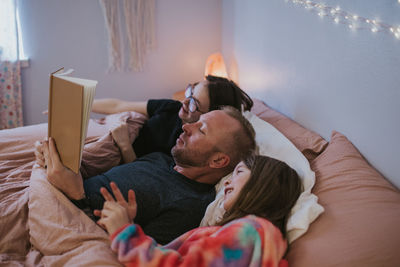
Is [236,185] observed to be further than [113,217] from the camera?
Yes

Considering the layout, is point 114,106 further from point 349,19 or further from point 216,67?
point 349,19

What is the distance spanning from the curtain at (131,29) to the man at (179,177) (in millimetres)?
1680

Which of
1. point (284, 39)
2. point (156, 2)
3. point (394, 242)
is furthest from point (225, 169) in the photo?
point (156, 2)

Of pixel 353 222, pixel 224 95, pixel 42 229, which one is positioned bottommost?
pixel 42 229

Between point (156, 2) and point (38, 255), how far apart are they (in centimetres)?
241

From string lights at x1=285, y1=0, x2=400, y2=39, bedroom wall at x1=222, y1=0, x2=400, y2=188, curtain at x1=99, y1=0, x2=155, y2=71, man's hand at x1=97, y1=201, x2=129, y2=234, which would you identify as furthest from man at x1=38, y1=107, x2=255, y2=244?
curtain at x1=99, y1=0, x2=155, y2=71

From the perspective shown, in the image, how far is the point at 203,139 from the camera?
4.57 feet

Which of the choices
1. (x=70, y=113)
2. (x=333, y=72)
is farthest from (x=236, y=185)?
(x=333, y=72)

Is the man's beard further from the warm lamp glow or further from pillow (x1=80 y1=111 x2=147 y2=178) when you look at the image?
the warm lamp glow

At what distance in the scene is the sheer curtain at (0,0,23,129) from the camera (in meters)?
2.57

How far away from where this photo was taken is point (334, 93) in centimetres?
139

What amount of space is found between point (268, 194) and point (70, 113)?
63 cm

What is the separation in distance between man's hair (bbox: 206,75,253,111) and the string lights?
528mm

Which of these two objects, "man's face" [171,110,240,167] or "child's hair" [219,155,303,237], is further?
"man's face" [171,110,240,167]
